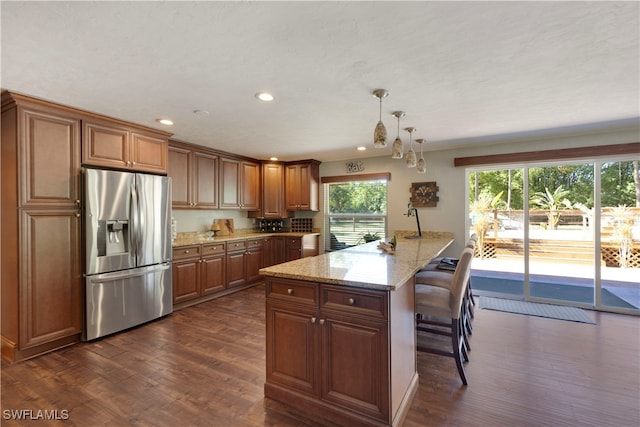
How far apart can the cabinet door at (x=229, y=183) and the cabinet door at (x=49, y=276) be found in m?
2.14

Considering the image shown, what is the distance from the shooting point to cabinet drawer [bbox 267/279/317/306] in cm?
183

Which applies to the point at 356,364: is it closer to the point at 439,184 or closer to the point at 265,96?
the point at 265,96

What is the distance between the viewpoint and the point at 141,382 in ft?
7.18

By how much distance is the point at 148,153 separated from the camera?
11.2ft

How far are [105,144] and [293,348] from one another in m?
2.82

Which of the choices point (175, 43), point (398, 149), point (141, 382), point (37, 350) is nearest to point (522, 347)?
point (398, 149)

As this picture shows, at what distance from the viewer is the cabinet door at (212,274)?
4109mm

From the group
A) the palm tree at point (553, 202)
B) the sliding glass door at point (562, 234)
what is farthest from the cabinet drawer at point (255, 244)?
the palm tree at point (553, 202)

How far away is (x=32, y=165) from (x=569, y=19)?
13.0 ft

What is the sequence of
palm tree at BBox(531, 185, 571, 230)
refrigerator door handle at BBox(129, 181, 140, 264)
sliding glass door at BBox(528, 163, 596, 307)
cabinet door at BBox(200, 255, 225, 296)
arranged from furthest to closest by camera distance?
cabinet door at BBox(200, 255, 225, 296), palm tree at BBox(531, 185, 571, 230), sliding glass door at BBox(528, 163, 596, 307), refrigerator door handle at BBox(129, 181, 140, 264)

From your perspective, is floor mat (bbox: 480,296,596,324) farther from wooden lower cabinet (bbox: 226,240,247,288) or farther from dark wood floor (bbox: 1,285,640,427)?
wooden lower cabinet (bbox: 226,240,247,288)

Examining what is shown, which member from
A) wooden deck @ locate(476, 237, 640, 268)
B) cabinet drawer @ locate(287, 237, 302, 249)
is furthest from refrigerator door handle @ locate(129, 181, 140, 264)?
wooden deck @ locate(476, 237, 640, 268)

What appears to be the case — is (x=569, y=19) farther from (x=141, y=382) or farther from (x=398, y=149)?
(x=141, y=382)

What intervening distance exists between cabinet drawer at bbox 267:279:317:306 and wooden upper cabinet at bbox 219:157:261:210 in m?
3.09
